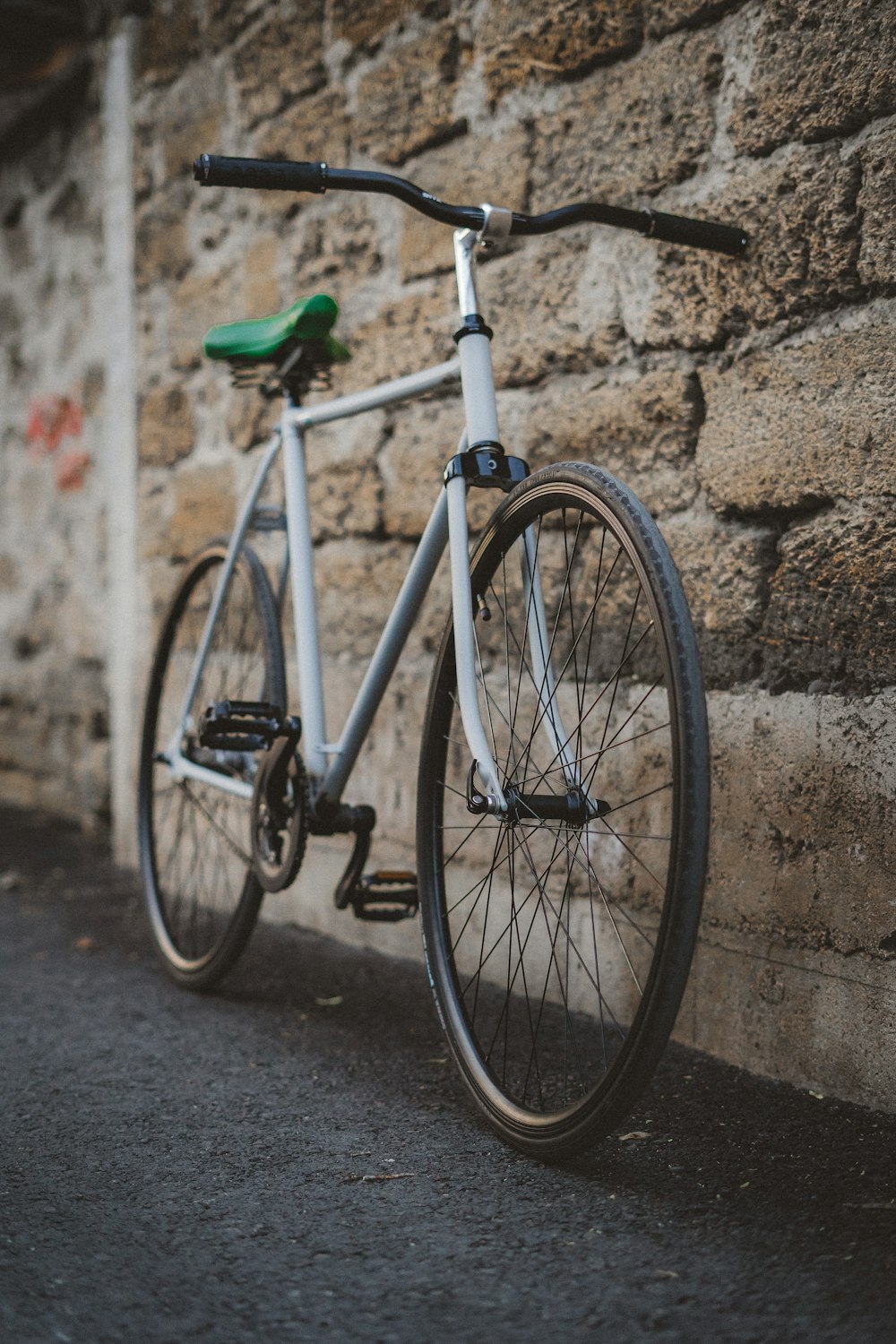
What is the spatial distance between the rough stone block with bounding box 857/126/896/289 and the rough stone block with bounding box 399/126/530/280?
893mm

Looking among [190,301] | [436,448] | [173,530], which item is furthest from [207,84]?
[436,448]

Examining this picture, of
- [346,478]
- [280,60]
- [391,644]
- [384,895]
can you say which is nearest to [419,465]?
[346,478]

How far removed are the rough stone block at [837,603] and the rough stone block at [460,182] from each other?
1.09m

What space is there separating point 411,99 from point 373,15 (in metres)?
0.29

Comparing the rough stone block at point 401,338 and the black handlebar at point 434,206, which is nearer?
the black handlebar at point 434,206

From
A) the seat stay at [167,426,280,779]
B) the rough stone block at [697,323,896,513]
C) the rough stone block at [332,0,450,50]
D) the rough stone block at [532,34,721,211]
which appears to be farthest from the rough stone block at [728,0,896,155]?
the seat stay at [167,426,280,779]

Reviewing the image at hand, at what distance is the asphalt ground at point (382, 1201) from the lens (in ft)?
4.68

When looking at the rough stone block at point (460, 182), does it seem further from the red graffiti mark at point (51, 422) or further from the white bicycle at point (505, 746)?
the red graffiti mark at point (51, 422)

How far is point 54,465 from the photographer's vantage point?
218 inches

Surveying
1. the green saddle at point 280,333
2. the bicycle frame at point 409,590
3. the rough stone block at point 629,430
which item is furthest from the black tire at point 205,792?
the rough stone block at point 629,430

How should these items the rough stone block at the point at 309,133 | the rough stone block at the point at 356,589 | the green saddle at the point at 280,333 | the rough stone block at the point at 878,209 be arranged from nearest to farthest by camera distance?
the rough stone block at the point at 878,209 → the green saddle at the point at 280,333 → the rough stone block at the point at 356,589 → the rough stone block at the point at 309,133

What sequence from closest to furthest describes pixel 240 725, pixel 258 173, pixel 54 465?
pixel 258 173, pixel 240 725, pixel 54 465

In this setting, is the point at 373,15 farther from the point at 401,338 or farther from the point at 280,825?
the point at 280,825

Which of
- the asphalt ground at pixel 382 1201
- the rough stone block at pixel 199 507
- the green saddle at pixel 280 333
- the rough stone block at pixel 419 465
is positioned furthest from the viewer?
the rough stone block at pixel 199 507
